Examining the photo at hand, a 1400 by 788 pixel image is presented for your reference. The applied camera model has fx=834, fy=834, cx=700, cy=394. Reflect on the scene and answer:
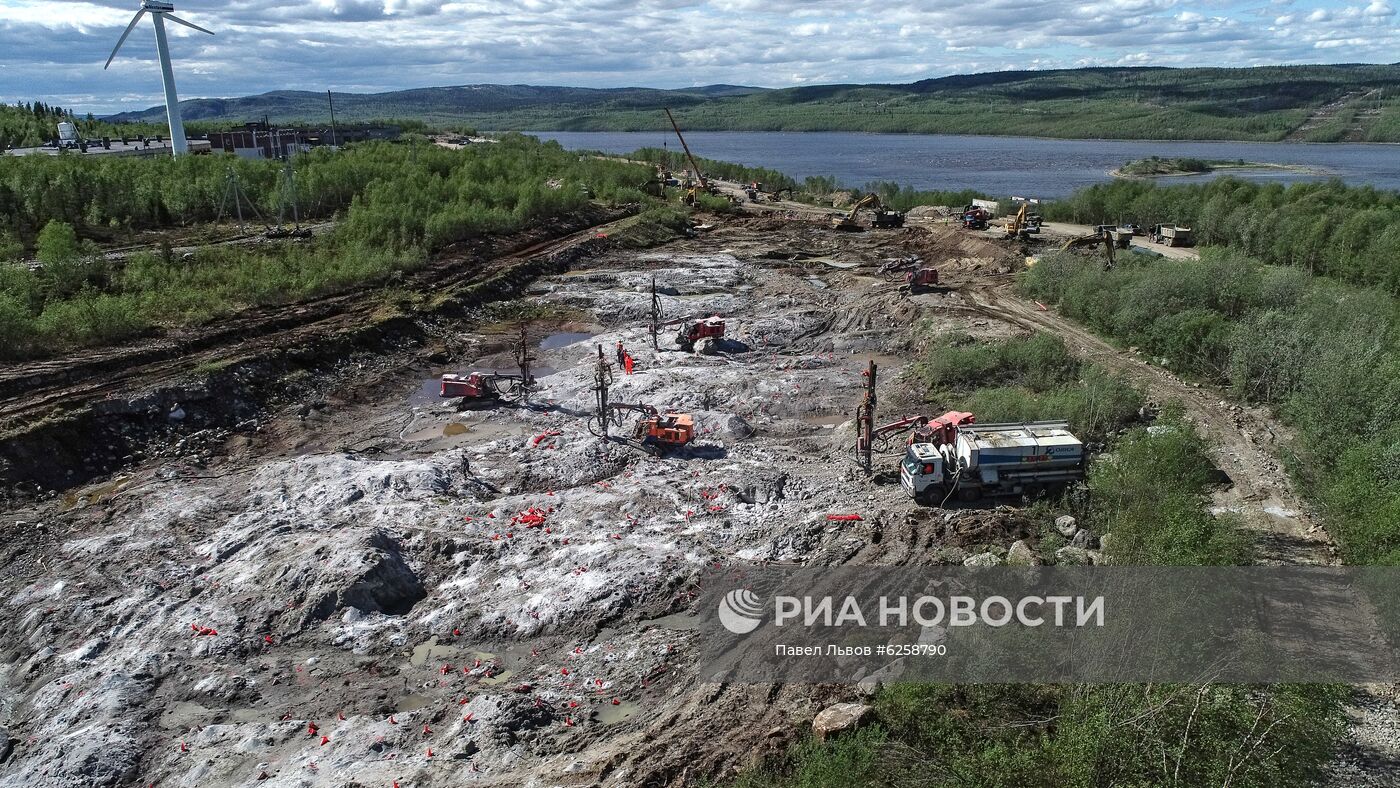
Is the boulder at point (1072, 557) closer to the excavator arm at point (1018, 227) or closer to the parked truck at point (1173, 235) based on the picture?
the excavator arm at point (1018, 227)

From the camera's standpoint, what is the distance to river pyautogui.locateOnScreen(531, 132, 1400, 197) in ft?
311

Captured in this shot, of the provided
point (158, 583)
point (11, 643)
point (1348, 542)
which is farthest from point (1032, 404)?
point (11, 643)

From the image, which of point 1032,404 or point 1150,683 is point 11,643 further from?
point 1032,404

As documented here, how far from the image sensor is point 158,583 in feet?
52.9

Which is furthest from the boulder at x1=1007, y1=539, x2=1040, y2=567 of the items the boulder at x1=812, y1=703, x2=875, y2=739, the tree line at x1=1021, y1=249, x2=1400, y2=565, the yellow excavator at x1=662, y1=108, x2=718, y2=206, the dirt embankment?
the yellow excavator at x1=662, y1=108, x2=718, y2=206

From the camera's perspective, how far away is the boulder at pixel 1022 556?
15.3 m

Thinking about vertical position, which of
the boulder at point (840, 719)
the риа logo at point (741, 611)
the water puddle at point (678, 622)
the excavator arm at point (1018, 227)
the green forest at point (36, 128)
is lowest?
the water puddle at point (678, 622)

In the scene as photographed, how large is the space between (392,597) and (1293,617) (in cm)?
1561

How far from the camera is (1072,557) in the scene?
50.7ft

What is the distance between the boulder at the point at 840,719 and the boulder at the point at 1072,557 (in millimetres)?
5916

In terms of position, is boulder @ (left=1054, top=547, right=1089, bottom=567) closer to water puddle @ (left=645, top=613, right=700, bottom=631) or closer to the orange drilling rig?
water puddle @ (left=645, top=613, right=700, bottom=631)

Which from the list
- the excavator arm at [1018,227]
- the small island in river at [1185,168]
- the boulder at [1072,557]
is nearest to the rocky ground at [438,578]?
the boulder at [1072,557]

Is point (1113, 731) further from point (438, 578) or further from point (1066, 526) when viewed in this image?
point (438, 578)

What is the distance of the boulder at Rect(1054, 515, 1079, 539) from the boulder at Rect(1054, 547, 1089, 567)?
0.76m
